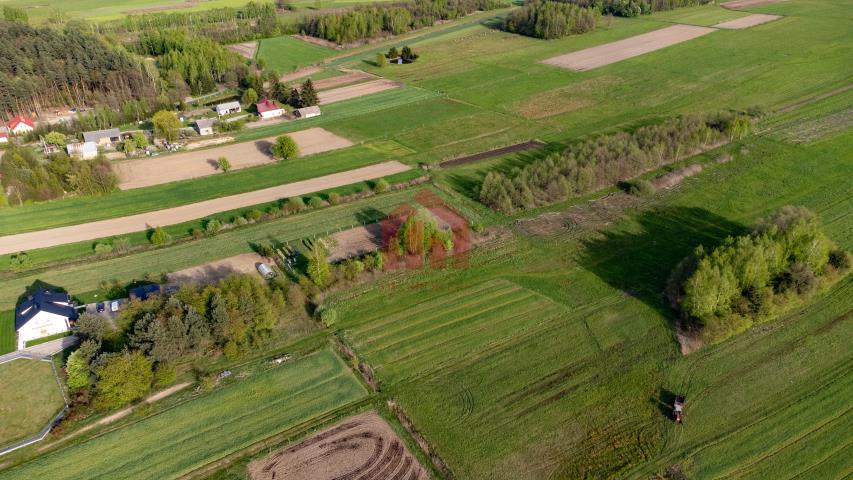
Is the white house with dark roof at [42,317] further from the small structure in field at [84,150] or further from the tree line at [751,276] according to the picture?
the tree line at [751,276]

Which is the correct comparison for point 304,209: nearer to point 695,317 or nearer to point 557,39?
point 695,317

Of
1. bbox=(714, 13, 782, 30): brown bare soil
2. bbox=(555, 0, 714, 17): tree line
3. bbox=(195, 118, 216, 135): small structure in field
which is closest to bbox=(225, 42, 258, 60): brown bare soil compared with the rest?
bbox=(195, 118, 216, 135): small structure in field

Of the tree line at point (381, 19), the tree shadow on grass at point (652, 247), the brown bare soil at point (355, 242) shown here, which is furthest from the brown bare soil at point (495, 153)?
the tree line at point (381, 19)

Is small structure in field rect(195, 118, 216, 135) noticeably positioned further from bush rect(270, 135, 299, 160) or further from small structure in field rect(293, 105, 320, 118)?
bush rect(270, 135, 299, 160)

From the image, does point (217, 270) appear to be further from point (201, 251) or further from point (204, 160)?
point (204, 160)

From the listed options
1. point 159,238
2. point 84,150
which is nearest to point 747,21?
point 159,238
